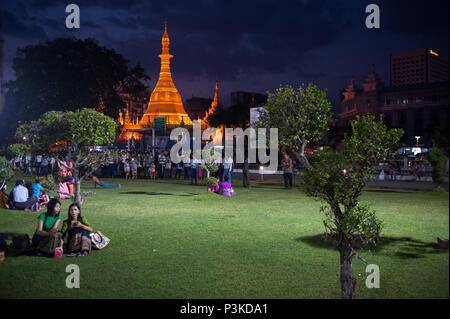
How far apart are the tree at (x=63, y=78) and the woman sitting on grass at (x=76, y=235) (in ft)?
84.4

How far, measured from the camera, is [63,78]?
31219mm

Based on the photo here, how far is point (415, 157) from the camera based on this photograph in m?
23.6

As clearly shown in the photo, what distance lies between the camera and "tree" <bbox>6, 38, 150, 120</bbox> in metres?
31.2

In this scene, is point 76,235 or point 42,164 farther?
point 42,164

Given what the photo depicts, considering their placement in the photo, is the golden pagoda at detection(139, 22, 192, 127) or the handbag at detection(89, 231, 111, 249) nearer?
the handbag at detection(89, 231, 111, 249)

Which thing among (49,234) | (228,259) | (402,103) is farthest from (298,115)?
(402,103)

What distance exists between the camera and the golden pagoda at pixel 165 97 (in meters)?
53.9

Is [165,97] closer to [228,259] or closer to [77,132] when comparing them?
[77,132]

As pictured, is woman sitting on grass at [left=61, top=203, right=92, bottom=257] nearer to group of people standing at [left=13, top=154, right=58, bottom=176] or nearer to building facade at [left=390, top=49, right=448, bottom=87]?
building facade at [left=390, top=49, right=448, bottom=87]

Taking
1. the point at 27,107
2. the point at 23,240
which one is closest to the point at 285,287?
the point at 23,240

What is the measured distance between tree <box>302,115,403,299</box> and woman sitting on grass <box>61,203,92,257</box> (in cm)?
407

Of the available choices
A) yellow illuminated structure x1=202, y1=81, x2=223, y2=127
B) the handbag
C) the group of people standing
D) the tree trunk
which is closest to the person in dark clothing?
the handbag

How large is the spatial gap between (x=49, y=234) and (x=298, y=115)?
4.71 m
